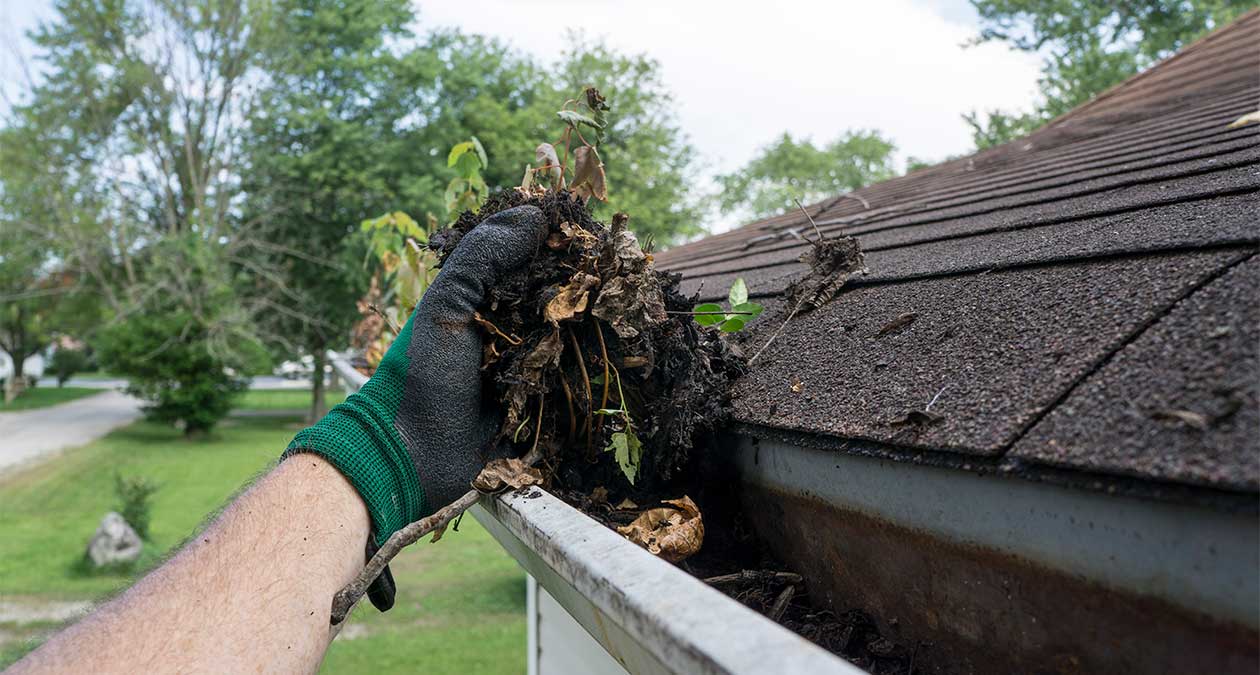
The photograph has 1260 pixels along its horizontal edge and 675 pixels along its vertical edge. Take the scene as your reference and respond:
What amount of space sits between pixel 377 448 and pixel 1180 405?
1126 millimetres

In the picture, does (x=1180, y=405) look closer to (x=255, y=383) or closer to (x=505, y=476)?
(x=505, y=476)

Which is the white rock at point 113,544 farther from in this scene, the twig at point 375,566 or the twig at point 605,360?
the twig at point 605,360

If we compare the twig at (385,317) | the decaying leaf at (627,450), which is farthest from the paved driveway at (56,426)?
the decaying leaf at (627,450)

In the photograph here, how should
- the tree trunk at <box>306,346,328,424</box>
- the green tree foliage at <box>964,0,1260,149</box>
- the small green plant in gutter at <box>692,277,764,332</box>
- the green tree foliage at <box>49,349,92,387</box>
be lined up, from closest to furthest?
the small green plant in gutter at <box>692,277,764,332</box> < the green tree foliage at <box>964,0,1260,149</box> < the tree trunk at <box>306,346,328,424</box> < the green tree foliage at <box>49,349,92,387</box>

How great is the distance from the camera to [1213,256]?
3.14ft

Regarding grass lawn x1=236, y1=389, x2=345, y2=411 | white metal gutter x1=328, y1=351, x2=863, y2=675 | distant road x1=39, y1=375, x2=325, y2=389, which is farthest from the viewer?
distant road x1=39, y1=375, x2=325, y2=389

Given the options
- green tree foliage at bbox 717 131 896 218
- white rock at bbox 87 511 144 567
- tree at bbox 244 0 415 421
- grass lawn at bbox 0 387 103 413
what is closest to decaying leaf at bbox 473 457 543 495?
white rock at bbox 87 511 144 567

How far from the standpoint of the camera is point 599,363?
1.38 metres

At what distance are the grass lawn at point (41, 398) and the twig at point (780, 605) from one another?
31660 mm

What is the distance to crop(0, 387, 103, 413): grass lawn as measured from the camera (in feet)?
88.3

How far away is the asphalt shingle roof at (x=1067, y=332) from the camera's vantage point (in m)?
0.70

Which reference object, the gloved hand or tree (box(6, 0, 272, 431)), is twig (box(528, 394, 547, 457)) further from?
tree (box(6, 0, 272, 431))

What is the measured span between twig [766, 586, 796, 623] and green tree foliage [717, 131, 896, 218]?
38.7 m

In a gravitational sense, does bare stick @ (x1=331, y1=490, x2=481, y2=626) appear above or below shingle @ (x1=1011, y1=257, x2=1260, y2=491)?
below
